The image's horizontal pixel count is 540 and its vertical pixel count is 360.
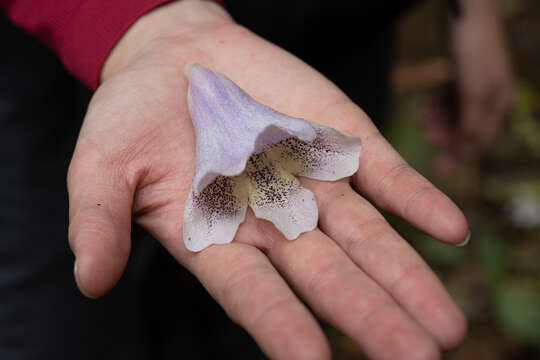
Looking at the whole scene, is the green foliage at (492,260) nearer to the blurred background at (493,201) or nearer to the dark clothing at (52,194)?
the blurred background at (493,201)

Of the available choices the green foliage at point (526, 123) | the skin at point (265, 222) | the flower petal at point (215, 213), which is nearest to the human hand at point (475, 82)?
the green foliage at point (526, 123)

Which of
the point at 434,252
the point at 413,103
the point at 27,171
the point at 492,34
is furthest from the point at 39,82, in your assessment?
the point at 413,103

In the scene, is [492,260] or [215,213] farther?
[492,260]

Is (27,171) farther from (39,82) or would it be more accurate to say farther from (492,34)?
(492,34)

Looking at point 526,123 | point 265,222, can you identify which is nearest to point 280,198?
point 265,222

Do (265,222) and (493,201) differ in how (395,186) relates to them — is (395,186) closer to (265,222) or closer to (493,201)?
(265,222)

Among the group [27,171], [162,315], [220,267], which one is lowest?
[162,315]
